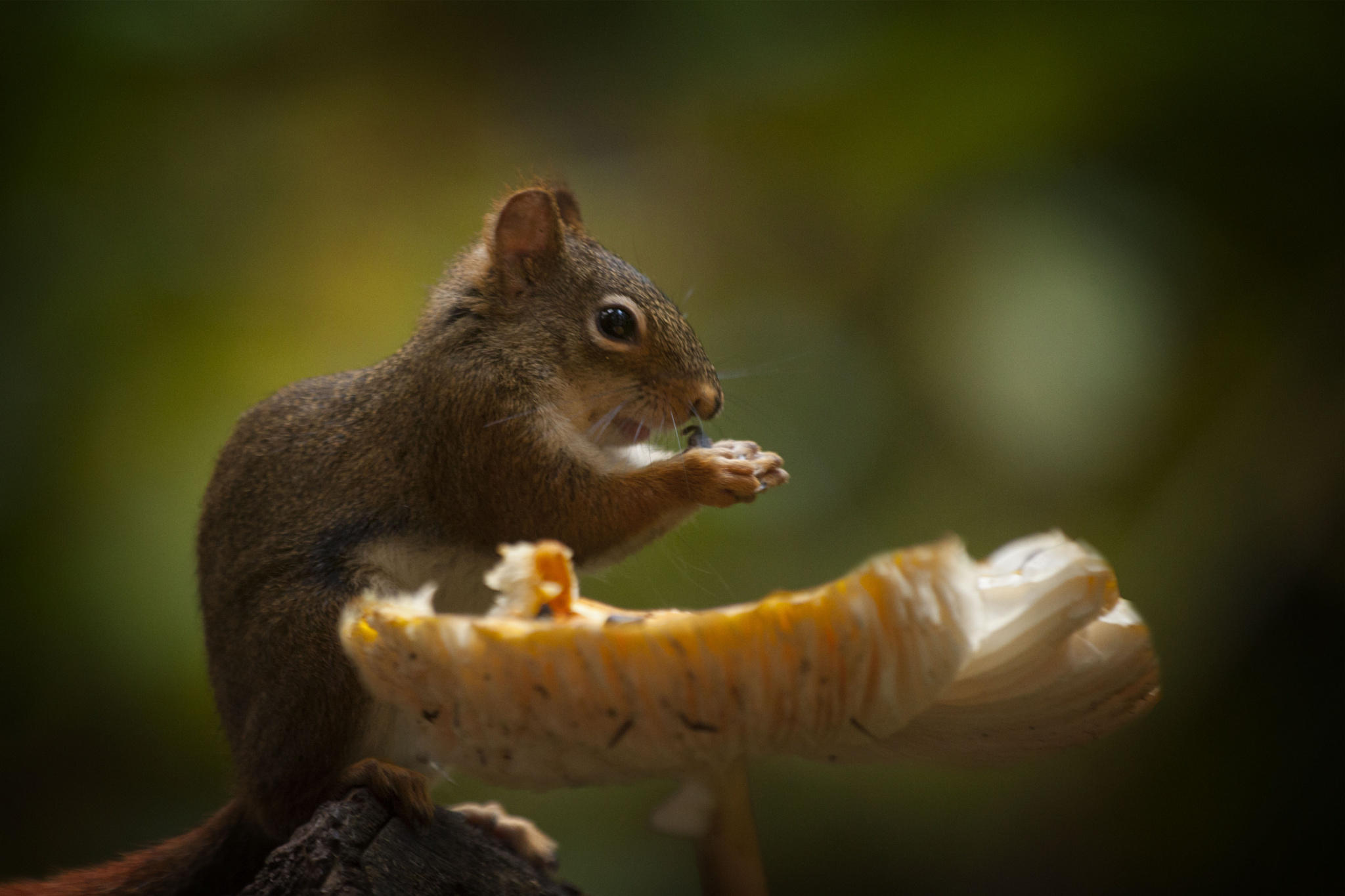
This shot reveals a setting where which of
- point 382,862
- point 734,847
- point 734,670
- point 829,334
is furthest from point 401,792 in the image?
point 829,334

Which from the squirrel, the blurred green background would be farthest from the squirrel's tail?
the blurred green background

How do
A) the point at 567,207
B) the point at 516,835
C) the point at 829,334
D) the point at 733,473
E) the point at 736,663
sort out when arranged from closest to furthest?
the point at 736,663
the point at 733,473
the point at 516,835
the point at 567,207
the point at 829,334

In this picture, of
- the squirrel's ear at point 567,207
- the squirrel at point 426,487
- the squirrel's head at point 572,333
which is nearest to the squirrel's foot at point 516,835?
the squirrel at point 426,487

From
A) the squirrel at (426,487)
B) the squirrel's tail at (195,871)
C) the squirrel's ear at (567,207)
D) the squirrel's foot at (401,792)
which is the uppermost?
the squirrel's ear at (567,207)

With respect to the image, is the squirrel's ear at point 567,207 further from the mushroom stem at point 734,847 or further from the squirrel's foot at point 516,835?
the mushroom stem at point 734,847

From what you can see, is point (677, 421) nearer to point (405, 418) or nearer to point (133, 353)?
point (405, 418)

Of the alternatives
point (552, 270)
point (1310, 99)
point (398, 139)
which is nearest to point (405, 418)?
point (552, 270)

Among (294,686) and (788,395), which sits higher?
(788,395)

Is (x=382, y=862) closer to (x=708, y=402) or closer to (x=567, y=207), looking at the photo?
(x=708, y=402)
